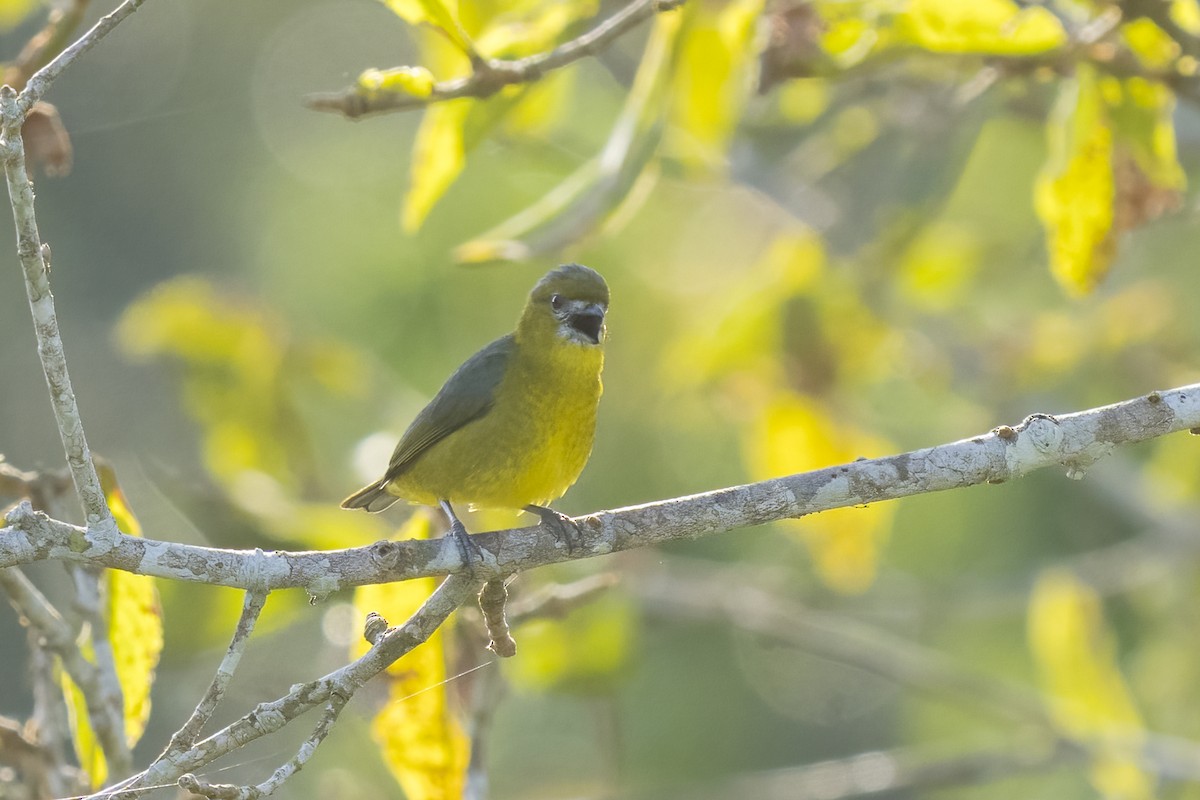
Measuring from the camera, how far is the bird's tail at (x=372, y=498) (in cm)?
425

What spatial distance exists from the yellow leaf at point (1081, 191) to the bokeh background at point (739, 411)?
0.52 ft

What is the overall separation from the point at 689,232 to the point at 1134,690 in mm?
5338

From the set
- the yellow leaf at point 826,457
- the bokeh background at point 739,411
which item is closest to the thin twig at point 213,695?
the bokeh background at point 739,411

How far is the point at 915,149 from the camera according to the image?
5.19 m

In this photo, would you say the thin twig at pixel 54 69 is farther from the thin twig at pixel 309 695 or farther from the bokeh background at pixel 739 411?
the thin twig at pixel 309 695

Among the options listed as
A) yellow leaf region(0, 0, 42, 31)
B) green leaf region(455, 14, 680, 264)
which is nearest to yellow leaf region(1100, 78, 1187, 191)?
green leaf region(455, 14, 680, 264)

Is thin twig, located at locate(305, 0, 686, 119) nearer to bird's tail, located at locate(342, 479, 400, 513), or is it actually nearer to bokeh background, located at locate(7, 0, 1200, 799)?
bokeh background, located at locate(7, 0, 1200, 799)

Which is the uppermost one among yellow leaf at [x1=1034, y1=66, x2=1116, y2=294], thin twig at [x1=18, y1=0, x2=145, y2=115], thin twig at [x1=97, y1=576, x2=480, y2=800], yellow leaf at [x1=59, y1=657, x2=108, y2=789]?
thin twig at [x1=18, y1=0, x2=145, y2=115]

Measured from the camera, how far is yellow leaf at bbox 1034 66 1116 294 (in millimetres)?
3328

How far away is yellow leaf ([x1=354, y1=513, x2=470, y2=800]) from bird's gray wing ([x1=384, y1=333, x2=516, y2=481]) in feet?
3.09

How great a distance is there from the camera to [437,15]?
2.96 m

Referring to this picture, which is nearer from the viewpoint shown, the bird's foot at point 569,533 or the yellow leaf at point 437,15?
the bird's foot at point 569,533

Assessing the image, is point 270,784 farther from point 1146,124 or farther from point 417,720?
point 1146,124

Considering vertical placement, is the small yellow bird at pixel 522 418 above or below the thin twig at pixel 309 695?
above
